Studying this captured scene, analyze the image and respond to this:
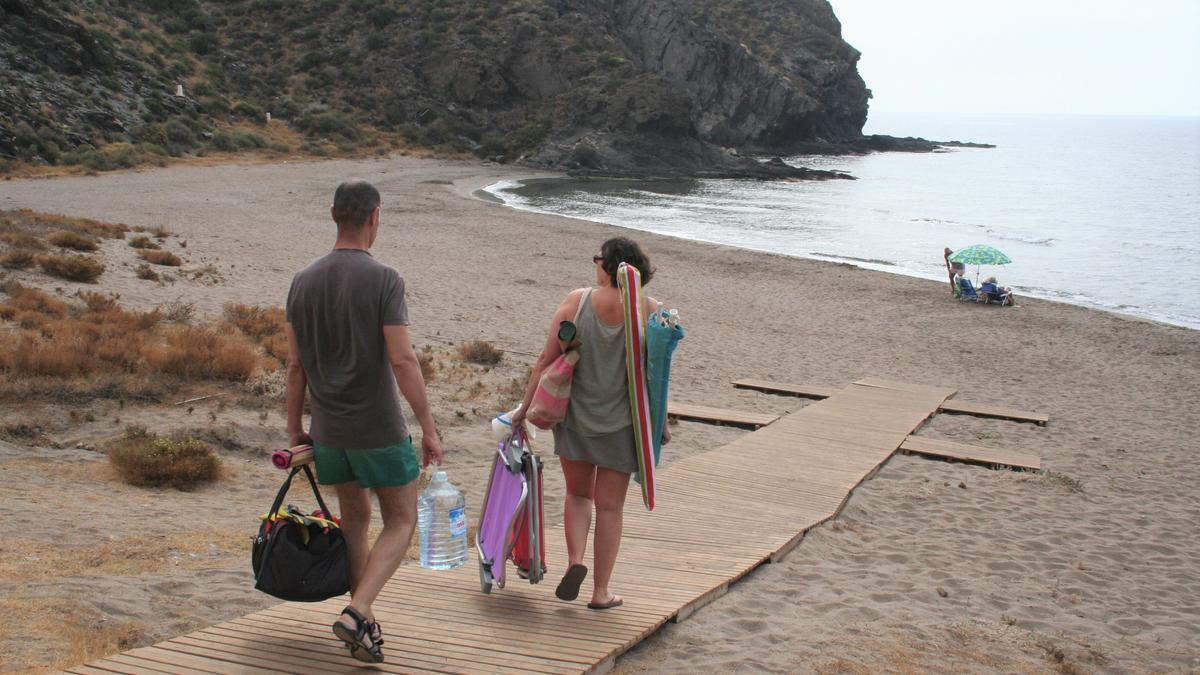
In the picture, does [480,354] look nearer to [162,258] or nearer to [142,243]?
[162,258]

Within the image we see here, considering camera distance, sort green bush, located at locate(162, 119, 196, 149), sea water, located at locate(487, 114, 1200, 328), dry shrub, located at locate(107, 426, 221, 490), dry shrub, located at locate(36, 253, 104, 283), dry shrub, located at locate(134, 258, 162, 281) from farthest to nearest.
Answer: green bush, located at locate(162, 119, 196, 149) < sea water, located at locate(487, 114, 1200, 328) < dry shrub, located at locate(134, 258, 162, 281) < dry shrub, located at locate(36, 253, 104, 283) < dry shrub, located at locate(107, 426, 221, 490)

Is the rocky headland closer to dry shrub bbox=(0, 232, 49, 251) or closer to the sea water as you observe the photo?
the sea water

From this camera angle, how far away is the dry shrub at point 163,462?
20.6ft

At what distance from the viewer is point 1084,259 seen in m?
34.6

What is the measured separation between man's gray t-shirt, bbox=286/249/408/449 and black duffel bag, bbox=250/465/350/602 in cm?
26

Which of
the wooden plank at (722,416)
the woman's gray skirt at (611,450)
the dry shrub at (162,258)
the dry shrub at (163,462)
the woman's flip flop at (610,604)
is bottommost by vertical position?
the wooden plank at (722,416)

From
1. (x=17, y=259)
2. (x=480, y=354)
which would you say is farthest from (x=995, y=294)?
(x=17, y=259)

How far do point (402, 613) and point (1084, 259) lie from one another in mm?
35615

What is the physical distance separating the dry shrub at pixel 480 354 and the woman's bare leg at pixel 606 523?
6.93 meters

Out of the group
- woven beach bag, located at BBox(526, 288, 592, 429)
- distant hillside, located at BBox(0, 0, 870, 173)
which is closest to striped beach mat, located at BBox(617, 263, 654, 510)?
woven beach bag, located at BBox(526, 288, 592, 429)

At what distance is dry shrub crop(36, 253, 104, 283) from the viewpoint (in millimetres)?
12500

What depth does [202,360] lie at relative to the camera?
29.2 feet

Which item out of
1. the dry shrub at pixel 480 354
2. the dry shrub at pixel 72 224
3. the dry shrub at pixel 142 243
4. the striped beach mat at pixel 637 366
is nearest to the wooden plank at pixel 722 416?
the dry shrub at pixel 480 354

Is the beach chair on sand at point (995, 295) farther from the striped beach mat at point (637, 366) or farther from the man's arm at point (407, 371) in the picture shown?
the man's arm at point (407, 371)
